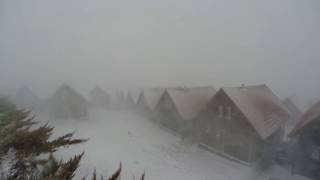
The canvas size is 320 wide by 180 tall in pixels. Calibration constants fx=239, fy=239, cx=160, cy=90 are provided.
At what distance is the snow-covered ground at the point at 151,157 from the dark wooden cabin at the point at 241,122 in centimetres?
176

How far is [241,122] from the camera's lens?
76.9 ft

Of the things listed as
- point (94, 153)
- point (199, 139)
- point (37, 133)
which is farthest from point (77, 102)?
point (37, 133)

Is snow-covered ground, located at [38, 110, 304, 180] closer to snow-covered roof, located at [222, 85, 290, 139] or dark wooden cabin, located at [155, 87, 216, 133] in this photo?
dark wooden cabin, located at [155, 87, 216, 133]

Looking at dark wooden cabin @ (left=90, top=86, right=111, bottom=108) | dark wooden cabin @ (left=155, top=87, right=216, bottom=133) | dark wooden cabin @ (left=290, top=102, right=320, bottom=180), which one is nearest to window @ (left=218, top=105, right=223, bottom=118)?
dark wooden cabin @ (left=155, top=87, right=216, bottom=133)

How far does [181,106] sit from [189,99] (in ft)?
7.02

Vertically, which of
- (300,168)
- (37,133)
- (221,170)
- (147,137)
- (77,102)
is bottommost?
(37,133)

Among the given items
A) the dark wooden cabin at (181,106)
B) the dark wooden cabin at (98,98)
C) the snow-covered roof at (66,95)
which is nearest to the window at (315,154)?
the dark wooden cabin at (181,106)

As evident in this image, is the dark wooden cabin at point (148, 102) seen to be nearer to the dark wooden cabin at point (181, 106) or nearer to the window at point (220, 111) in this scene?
the dark wooden cabin at point (181, 106)

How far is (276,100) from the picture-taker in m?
29.5

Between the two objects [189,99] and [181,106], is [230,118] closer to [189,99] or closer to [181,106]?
[181,106]

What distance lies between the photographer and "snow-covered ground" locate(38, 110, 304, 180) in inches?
770

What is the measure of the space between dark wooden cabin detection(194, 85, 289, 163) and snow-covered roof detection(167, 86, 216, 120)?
2.20 metres

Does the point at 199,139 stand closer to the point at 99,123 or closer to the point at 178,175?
the point at 178,175

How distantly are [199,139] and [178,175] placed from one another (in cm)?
1020
